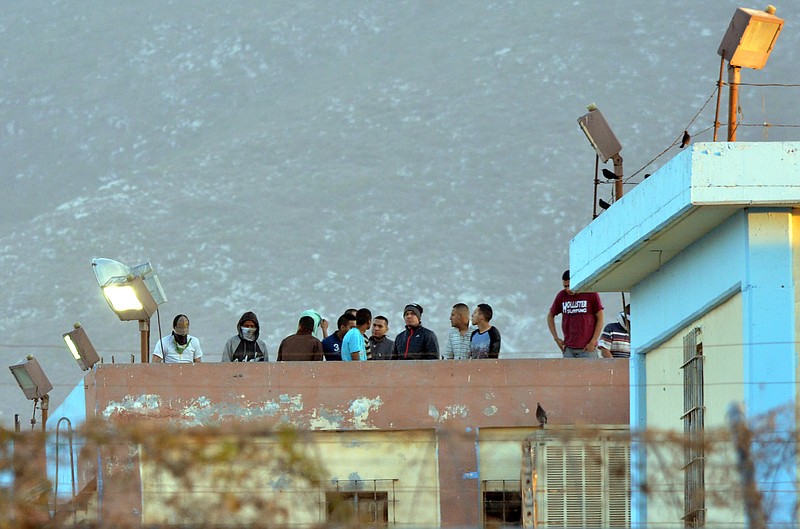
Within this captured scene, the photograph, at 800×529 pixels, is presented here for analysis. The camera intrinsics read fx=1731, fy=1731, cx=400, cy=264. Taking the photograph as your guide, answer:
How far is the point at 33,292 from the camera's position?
281 feet

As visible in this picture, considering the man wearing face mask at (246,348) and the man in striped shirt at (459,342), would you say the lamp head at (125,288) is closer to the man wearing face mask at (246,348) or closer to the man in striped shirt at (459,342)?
the man wearing face mask at (246,348)

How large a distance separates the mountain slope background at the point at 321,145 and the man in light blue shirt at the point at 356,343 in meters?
55.6

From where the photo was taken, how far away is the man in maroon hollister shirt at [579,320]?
1689cm

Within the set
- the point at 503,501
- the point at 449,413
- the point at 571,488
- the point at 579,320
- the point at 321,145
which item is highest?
the point at 321,145

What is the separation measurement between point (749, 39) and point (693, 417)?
2.62 metres

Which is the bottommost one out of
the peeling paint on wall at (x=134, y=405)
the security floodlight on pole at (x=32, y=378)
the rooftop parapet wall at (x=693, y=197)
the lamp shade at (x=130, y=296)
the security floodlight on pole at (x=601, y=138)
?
the peeling paint on wall at (x=134, y=405)

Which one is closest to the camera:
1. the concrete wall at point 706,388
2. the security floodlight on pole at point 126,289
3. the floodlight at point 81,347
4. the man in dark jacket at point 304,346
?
the concrete wall at point 706,388

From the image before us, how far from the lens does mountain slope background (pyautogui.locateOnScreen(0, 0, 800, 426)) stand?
8144cm

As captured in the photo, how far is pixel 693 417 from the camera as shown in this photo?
39.4ft

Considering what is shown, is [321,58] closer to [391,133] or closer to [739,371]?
[391,133]

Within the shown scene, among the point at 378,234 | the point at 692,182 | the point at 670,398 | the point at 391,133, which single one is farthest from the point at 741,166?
the point at 391,133

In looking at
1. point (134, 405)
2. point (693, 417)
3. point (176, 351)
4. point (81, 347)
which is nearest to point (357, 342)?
point (176, 351)

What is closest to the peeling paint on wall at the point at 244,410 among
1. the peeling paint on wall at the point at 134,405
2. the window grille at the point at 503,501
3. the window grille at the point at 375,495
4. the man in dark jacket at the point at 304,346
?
the peeling paint on wall at the point at 134,405

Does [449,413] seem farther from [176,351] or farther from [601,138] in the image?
[601,138]
